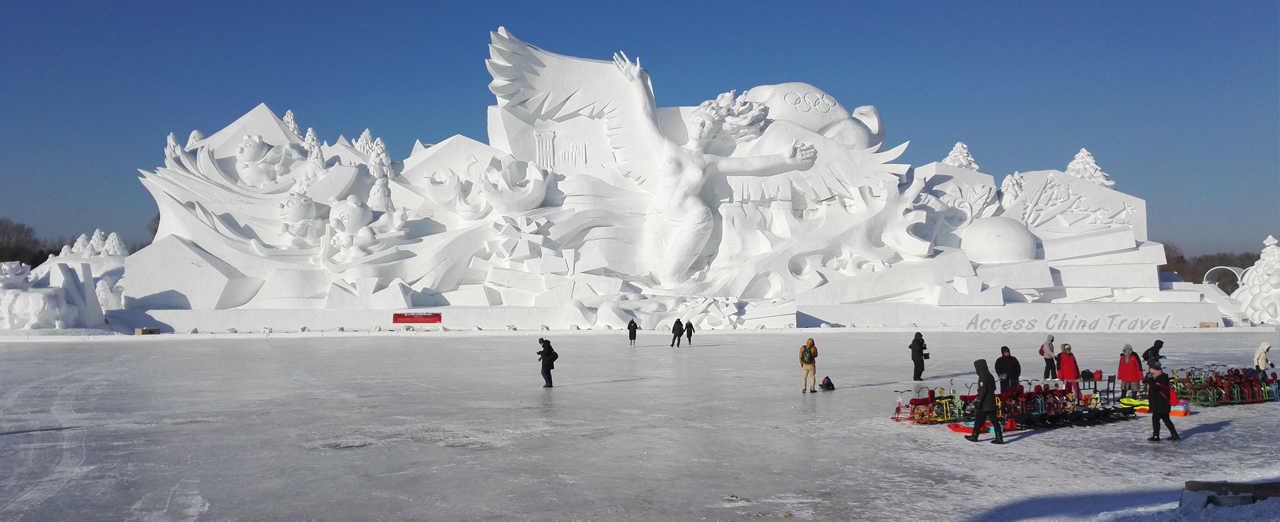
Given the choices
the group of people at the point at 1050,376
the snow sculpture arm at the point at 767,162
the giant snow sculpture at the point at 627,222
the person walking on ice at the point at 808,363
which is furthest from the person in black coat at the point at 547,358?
the snow sculpture arm at the point at 767,162

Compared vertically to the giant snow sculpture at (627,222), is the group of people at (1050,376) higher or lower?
lower

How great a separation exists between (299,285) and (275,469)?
681 inches

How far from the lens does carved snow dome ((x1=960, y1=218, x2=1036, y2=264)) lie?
24.1 m

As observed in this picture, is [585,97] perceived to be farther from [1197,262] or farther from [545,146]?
[1197,262]

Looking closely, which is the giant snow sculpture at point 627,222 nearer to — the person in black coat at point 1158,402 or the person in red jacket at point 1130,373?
the person in red jacket at point 1130,373

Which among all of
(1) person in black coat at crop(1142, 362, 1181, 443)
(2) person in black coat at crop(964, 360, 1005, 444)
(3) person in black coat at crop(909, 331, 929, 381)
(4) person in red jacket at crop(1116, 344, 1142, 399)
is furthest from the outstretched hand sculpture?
(1) person in black coat at crop(1142, 362, 1181, 443)

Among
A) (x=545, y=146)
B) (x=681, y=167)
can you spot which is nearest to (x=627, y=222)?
(x=681, y=167)

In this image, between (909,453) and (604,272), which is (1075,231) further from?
(909,453)

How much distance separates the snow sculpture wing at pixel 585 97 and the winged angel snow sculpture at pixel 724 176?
0.03m

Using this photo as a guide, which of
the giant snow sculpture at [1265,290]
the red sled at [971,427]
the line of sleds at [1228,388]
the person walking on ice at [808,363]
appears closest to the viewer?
the red sled at [971,427]

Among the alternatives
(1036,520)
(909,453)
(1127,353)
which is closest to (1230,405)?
(1127,353)

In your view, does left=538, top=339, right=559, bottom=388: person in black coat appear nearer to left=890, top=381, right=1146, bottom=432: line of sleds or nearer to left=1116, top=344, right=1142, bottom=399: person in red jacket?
left=890, top=381, right=1146, bottom=432: line of sleds

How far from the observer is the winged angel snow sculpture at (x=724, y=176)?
77.1 feet

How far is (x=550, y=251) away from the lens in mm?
22672
